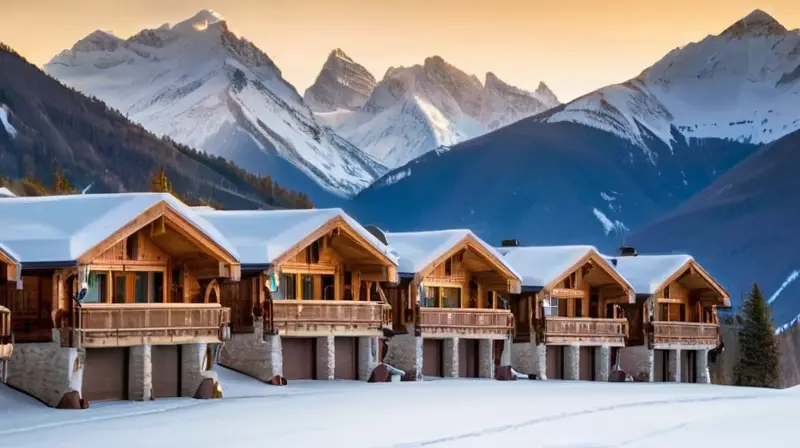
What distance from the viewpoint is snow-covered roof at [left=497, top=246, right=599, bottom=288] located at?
68.0m

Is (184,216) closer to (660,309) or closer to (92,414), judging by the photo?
(92,414)

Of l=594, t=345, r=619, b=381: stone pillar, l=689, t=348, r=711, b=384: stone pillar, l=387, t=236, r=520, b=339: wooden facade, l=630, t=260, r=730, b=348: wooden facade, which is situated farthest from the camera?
l=689, t=348, r=711, b=384: stone pillar

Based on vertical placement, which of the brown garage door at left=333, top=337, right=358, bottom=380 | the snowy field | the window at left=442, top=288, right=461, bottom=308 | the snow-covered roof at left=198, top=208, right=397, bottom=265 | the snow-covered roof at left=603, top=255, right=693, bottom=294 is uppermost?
the snow-covered roof at left=198, top=208, right=397, bottom=265

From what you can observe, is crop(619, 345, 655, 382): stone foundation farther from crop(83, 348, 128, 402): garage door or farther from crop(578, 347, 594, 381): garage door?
crop(83, 348, 128, 402): garage door

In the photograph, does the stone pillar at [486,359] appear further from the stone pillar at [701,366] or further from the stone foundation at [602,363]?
the stone pillar at [701,366]

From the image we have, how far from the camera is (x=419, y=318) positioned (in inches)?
2400

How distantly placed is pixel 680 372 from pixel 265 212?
110ft

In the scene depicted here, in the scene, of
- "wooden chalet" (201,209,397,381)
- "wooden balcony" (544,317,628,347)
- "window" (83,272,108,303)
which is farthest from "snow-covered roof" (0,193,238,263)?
"wooden balcony" (544,317,628,347)

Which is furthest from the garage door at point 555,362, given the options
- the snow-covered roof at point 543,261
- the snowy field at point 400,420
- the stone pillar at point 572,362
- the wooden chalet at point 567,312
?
the snowy field at point 400,420

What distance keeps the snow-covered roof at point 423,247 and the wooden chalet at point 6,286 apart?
21.2 meters

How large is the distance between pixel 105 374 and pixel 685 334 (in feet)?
138

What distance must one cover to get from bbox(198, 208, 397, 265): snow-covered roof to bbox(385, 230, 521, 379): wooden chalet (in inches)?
179

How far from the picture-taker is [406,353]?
60906mm

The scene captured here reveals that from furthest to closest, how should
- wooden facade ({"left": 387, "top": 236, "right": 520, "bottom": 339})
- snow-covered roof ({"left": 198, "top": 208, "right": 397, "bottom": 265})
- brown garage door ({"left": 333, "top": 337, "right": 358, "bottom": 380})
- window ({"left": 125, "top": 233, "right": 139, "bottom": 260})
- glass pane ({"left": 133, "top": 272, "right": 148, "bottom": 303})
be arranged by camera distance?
wooden facade ({"left": 387, "top": 236, "right": 520, "bottom": 339}) < brown garage door ({"left": 333, "top": 337, "right": 358, "bottom": 380}) < snow-covered roof ({"left": 198, "top": 208, "right": 397, "bottom": 265}) < glass pane ({"left": 133, "top": 272, "right": 148, "bottom": 303}) < window ({"left": 125, "top": 233, "right": 139, "bottom": 260})
